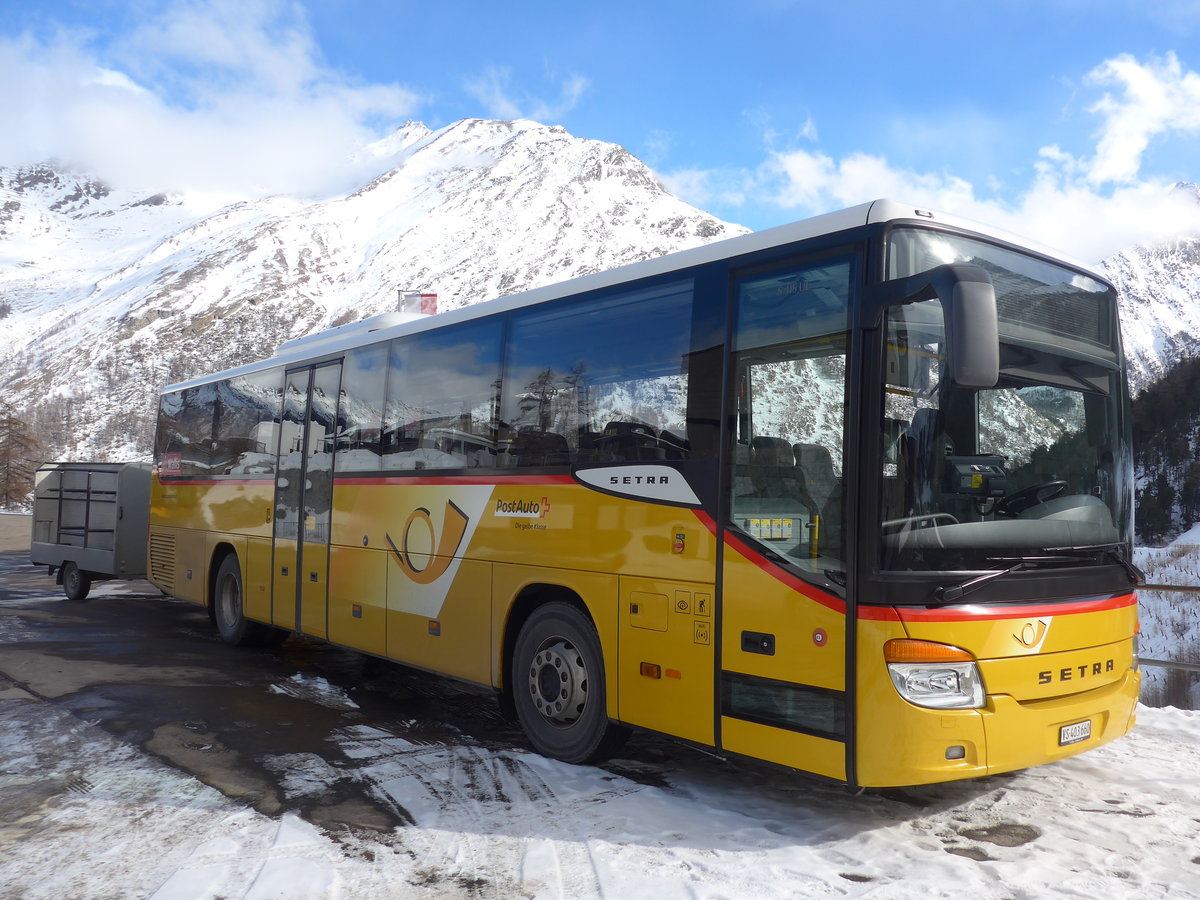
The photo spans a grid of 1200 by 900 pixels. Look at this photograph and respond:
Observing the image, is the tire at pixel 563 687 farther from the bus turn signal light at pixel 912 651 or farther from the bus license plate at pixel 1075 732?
the bus license plate at pixel 1075 732

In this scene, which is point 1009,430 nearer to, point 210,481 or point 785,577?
point 785,577

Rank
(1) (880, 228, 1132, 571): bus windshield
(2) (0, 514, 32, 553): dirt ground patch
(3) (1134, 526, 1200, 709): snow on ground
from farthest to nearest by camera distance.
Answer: (3) (1134, 526, 1200, 709): snow on ground < (2) (0, 514, 32, 553): dirt ground patch < (1) (880, 228, 1132, 571): bus windshield

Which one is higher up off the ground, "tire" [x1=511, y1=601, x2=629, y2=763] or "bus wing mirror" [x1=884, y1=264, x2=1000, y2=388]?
"bus wing mirror" [x1=884, y1=264, x2=1000, y2=388]

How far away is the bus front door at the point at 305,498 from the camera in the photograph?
9125 millimetres

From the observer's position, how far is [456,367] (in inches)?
295

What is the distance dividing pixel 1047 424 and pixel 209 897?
464cm

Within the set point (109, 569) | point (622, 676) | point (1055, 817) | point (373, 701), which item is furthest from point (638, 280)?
point (109, 569)

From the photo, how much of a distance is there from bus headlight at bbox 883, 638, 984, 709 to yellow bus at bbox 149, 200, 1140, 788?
0.03ft

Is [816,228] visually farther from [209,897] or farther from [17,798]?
[17,798]

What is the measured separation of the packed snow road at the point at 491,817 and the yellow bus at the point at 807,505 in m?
0.44

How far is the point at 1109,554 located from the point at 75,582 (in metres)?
14.5

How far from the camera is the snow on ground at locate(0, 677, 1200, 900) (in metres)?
4.32

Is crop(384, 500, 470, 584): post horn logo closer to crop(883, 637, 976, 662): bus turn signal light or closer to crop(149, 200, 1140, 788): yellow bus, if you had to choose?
crop(149, 200, 1140, 788): yellow bus

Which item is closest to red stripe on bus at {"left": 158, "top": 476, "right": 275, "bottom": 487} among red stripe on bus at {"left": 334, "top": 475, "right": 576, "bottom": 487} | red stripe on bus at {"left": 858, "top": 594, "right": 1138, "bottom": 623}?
red stripe on bus at {"left": 334, "top": 475, "right": 576, "bottom": 487}
